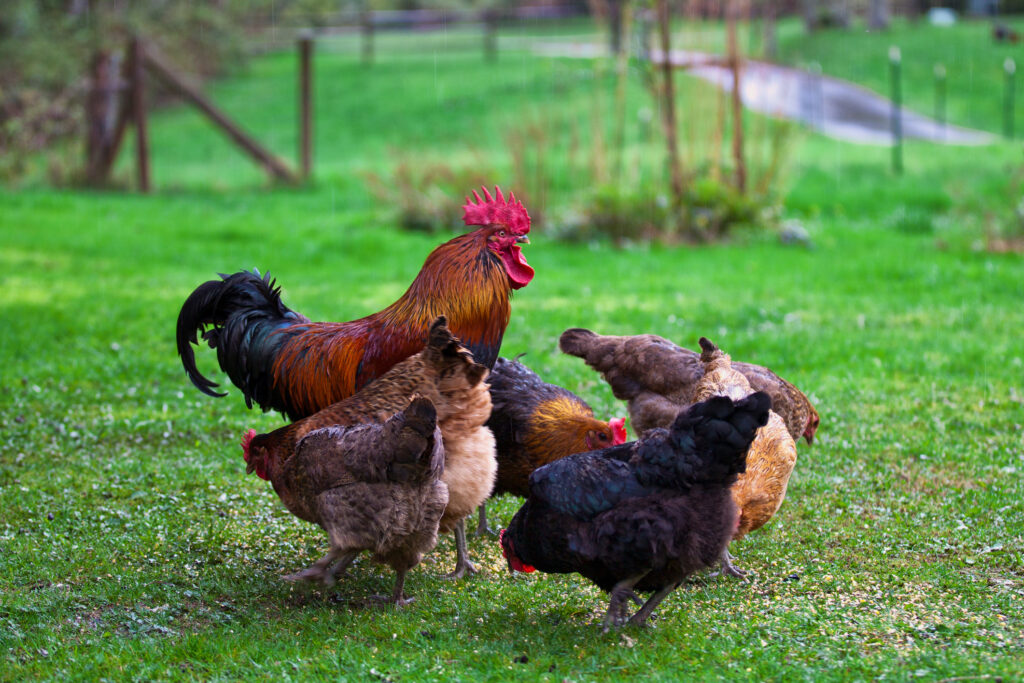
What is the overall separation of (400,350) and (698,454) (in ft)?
6.80

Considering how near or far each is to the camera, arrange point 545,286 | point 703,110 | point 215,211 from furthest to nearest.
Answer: point 215,211, point 703,110, point 545,286

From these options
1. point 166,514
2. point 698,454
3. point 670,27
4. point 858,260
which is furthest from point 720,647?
point 670,27

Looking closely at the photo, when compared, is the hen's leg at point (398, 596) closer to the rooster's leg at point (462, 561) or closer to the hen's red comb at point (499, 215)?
the rooster's leg at point (462, 561)

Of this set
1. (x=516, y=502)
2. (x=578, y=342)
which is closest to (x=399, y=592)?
(x=516, y=502)

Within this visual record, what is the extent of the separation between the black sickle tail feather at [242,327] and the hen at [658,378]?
2137 mm

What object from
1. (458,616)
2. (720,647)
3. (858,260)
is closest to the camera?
(720,647)

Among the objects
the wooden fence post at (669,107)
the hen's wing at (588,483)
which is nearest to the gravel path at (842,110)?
the wooden fence post at (669,107)

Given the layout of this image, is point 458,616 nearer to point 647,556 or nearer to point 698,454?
point 647,556

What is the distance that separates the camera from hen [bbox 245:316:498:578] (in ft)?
17.9

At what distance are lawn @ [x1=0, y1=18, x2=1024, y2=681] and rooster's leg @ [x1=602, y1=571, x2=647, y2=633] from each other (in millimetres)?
135

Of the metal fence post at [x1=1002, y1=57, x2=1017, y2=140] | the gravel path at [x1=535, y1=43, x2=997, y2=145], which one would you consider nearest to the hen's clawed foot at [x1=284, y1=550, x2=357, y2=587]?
the gravel path at [x1=535, y1=43, x2=997, y2=145]

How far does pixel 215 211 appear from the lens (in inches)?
741

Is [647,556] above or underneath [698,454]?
underneath

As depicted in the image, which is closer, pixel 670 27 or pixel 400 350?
pixel 400 350
